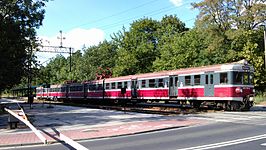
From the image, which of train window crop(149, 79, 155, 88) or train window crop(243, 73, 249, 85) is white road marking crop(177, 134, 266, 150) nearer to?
train window crop(243, 73, 249, 85)

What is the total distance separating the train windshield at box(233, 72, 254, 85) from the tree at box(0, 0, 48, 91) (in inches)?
631

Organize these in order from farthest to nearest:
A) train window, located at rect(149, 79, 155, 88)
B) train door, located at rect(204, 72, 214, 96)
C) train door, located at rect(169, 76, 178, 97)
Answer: train window, located at rect(149, 79, 155, 88)
train door, located at rect(169, 76, 178, 97)
train door, located at rect(204, 72, 214, 96)

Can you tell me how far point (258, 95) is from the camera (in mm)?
42594

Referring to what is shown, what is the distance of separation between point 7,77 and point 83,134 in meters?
16.4

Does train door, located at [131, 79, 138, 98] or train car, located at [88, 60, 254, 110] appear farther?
train door, located at [131, 79, 138, 98]

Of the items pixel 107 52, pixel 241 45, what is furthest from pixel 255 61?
pixel 107 52

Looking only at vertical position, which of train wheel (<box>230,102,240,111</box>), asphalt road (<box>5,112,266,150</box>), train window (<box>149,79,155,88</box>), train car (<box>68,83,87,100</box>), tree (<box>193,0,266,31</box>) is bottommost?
asphalt road (<box>5,112,266,150</box>)

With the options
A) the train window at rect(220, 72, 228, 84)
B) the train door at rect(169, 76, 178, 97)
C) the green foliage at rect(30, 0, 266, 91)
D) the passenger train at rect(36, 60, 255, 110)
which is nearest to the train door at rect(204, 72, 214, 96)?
the passenger train at rect(36, 60, 255, 110)

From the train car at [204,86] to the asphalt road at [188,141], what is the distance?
10.5m

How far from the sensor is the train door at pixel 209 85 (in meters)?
26.5

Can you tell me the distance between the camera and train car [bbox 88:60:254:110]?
83.1ft

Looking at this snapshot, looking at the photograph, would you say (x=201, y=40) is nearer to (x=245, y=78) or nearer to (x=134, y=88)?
(x=134, y=88)

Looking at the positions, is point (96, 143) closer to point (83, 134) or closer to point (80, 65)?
point (83, 134)

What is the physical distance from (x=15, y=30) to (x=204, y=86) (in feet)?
48.6
